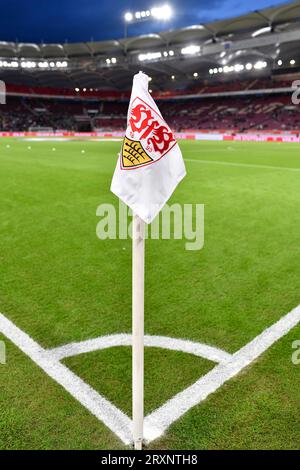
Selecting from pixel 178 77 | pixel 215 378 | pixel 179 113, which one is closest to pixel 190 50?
pixel 178 77

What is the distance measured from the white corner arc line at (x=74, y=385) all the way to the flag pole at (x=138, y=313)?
16cm

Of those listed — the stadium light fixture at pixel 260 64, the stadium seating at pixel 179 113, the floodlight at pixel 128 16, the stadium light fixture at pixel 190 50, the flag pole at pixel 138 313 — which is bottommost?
the flag pole at pixel 138 313

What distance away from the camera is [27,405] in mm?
2586

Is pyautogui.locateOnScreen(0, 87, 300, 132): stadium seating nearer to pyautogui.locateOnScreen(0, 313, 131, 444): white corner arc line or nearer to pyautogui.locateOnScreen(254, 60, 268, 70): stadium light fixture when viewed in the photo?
pyautogui.locateOnScreen(254, 60, 268, 70): stadium light fixture

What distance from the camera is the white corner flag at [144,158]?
6.66 feet

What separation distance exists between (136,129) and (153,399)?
6.18 ft

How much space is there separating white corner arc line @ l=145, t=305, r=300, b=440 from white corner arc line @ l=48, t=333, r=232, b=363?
0.41ft

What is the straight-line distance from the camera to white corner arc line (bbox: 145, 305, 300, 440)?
249 centimetres

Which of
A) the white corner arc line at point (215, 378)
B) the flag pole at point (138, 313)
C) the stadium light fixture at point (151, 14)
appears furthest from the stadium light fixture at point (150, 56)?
the flag pole at point (138, 313)

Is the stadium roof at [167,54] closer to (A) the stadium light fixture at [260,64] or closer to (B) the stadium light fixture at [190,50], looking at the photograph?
(B) the stadium light fixture at [190,50]

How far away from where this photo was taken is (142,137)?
203 centimetres

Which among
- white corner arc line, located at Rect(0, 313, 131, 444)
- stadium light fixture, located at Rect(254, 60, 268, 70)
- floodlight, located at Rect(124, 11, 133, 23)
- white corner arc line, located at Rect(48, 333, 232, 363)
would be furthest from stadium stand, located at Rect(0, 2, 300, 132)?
white corner arc line, located at Rect(0, 313, 131, 444)
